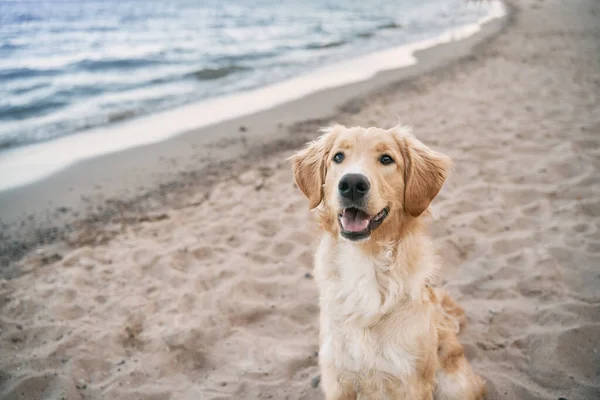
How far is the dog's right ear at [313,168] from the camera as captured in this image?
2.88 m

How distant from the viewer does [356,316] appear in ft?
8.41

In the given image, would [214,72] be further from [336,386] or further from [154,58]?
[336,386]

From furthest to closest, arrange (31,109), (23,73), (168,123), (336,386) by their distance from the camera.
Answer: (23,73) < (31,109) < (168,123) < (336,386)

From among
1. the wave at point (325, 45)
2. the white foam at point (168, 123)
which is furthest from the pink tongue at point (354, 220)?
the wave at point (325, 45)

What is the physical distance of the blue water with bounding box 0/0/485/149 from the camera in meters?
10.8

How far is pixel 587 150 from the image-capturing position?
5.99 m

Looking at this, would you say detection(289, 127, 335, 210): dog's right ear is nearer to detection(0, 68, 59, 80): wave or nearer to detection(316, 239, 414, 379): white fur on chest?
detection(316, 239, 414, 379): white fur on chest

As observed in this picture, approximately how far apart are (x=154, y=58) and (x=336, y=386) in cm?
1739

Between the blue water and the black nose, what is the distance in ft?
29.0

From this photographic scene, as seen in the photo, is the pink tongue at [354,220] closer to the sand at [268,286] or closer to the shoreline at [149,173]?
the sand at [268,286]

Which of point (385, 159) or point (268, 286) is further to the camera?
point (268, 286)

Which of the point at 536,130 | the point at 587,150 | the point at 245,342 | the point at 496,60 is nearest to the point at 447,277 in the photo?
the point at 245,342

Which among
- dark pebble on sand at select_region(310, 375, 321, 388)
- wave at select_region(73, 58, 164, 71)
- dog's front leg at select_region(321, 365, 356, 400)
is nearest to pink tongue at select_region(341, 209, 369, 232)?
dog's front leg at select_region(321, 365, 356, 400)

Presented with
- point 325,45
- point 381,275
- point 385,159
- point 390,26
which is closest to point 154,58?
point 325,45
